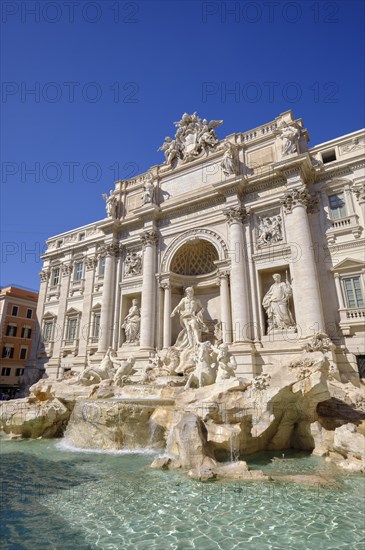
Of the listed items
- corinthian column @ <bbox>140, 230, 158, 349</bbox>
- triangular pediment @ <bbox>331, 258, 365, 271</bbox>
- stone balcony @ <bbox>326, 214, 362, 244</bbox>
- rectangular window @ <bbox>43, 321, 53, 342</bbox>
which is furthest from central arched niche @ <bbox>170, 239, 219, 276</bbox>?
rectangular window @ <bbox>43, 321, 53, 342</bbox>

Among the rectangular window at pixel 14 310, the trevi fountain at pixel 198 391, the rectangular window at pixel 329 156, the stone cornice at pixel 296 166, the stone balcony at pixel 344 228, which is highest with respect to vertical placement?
the rectangular window at pixel 329 156

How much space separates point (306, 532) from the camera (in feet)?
16.8

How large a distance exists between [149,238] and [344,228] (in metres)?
11.0

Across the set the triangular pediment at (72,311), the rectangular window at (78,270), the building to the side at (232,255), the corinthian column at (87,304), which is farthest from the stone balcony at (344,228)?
the rectangular window at (78,270)

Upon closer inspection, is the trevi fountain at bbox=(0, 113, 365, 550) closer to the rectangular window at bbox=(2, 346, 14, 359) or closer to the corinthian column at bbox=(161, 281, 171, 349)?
the corinthian column at bbox=(161, 281, 171, 349)

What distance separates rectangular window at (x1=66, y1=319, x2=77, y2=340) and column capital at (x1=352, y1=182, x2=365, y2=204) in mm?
19695

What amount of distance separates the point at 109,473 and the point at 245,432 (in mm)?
3722

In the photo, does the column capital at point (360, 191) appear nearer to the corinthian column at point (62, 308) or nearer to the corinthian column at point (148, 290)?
the corinthian column at point (148, 290)

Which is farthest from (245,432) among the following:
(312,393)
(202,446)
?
(312,393)

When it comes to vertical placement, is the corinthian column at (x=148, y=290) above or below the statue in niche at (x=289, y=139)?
below

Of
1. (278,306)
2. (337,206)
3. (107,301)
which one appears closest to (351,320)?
(278,306)

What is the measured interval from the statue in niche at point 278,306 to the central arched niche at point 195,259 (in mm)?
4588

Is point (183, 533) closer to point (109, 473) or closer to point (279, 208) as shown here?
point (109, 473)

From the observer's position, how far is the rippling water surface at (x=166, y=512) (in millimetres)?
4773
